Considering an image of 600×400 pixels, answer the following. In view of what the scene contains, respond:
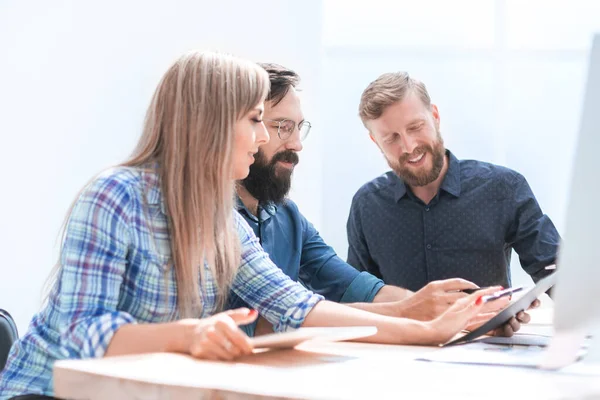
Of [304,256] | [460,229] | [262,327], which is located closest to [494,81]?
[460,229]

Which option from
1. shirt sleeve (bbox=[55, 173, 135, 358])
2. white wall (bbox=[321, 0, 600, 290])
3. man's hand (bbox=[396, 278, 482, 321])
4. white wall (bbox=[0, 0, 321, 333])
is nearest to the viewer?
shirt sleeve (bbox=[55, 173, 135, 358])

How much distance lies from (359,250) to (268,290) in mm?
1220

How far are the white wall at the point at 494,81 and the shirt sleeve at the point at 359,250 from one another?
48.3 inches

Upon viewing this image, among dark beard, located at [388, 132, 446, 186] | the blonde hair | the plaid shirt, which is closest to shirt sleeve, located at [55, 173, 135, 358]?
the plaid shirt

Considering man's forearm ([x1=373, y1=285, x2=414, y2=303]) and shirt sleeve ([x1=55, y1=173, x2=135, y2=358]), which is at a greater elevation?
shirt sleeve ([x1=55, y1=173, x2=135, y2=358])

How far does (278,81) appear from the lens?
2477mm

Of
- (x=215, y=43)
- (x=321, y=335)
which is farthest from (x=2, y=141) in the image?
(x=321, y=335)

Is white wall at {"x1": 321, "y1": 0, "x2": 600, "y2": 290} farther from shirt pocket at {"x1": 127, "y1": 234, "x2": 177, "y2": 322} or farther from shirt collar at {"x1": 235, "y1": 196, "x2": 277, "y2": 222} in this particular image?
shirt pocket at {"x1": 127, "y1": 234, "x2": 177, "y2": 322}

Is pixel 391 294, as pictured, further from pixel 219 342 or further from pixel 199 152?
pixel 219 342

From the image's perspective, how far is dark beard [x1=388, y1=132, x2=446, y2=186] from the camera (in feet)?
8.84

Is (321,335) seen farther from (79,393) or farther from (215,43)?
(215,43)

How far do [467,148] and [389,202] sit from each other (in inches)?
54.5

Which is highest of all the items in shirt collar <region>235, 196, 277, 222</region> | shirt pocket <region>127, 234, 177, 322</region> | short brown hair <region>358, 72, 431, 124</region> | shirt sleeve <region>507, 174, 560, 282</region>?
short brown hair <region>358, 72, 431, 124</region>

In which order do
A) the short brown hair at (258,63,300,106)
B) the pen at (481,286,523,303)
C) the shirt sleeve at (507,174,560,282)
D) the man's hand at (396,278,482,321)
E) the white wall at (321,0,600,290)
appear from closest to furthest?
the pen at (481,286,523,303) < the man's hand at (396,278,482,321) < the short brown hair at (258,63,300,106) < the shirt sleeve at (507,174,560,282) < the white wall at (321,0,600,290)
